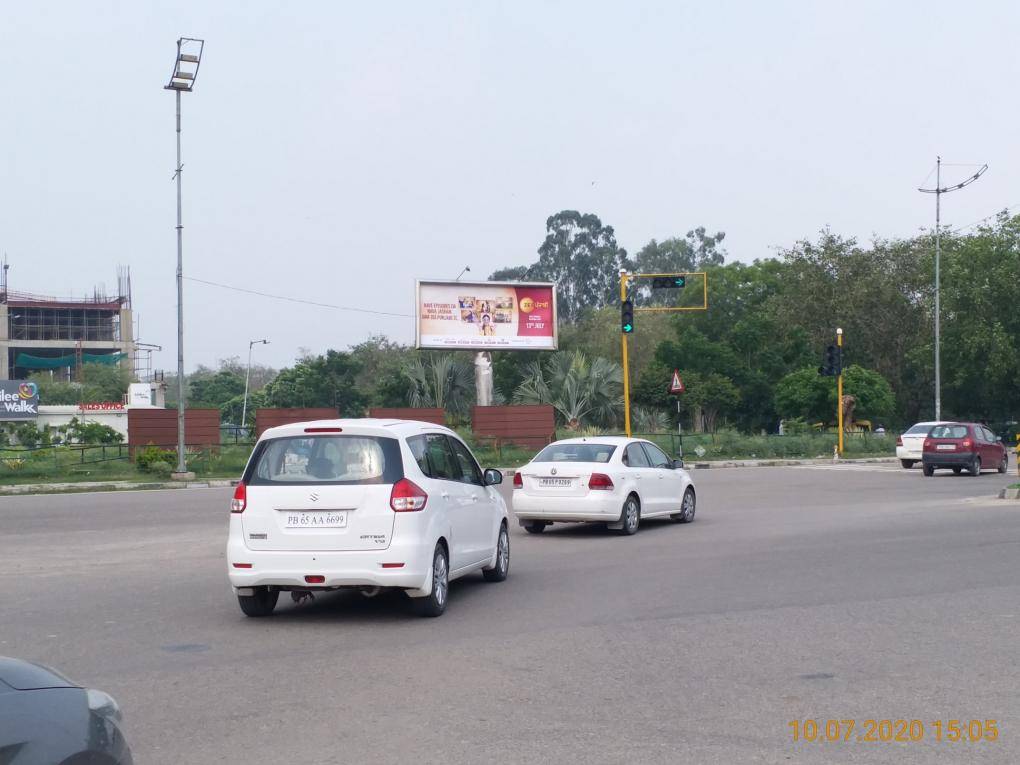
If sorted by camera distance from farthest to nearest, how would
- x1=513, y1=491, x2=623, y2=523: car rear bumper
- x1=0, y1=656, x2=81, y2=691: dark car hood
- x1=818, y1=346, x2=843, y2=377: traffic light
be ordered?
1. x1=818, y1=346, x2=843, y2=377: traffic light
2. x1=513, y1=491, x2=623, y2=523: car rear bumper
3. x1=0, y1=656, x2=81, y2=691: dark car hood

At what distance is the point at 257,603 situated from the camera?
1041cm

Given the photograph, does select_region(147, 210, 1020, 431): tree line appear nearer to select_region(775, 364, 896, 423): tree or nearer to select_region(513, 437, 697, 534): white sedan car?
select_region(775, 364, 896, 423): tree

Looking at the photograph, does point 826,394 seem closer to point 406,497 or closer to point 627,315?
point 627,315

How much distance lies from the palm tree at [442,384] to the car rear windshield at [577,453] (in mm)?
32499

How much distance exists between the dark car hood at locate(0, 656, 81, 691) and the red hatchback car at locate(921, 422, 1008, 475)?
31.4 m

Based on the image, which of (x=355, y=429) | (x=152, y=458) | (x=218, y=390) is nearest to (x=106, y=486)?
(x=152, y=458)

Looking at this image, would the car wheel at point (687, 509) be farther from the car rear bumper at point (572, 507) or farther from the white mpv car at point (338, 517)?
the white mpv car at point (338, 517)

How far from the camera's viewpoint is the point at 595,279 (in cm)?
10600

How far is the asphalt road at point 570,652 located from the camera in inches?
246

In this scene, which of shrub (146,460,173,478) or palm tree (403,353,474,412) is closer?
shrub (146,460,173,478)

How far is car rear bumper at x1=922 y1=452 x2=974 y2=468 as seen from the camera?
32.2 m

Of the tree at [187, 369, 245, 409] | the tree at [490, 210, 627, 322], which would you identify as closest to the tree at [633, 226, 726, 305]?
the tree at [490, 210, 627, 322]

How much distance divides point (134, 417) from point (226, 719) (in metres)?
34.5

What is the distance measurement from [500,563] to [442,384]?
37.9 meters
